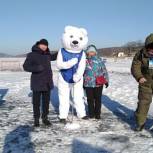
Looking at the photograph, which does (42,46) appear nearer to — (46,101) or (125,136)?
(46,101)

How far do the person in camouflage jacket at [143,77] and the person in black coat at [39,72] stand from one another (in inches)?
68.0

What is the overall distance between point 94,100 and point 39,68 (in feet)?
5.25

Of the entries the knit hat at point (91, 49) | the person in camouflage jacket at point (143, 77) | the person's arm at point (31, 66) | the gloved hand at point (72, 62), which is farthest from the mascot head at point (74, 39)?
the person in camouflage jacket at point (143, 77)

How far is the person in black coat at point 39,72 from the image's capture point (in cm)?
717

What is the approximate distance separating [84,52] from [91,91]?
847mm

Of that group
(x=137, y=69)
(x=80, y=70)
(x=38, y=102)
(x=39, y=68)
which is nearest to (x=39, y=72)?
(x=39, y=68)

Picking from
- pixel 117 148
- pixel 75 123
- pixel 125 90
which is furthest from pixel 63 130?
pixel 125 90

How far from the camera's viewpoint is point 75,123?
7.38 m

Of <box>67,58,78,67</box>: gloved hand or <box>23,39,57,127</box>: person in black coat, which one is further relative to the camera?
<box>67,58,78,67</box>: gloved hand

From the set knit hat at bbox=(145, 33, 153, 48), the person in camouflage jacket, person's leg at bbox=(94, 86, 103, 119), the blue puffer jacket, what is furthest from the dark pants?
knit hat at bbox=(145, 33, 153, 48)

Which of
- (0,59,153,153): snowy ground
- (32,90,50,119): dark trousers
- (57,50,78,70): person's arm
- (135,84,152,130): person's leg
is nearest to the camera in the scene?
(0,59,153,153): snowy ground

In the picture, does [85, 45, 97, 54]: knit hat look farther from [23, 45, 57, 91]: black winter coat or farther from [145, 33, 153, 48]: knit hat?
[145, 33, 153, 48]: knit hat

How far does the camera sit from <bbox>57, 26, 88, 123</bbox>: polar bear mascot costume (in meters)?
7.57

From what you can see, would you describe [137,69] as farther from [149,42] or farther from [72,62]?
[72,62]
